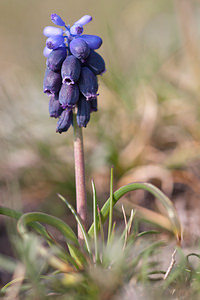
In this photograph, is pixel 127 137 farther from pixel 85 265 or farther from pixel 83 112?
pixel 85 265

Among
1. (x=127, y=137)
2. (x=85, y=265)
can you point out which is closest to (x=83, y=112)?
(x=85, y=265)

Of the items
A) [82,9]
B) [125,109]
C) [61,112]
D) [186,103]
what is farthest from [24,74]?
[82,9]

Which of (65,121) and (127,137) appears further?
(127,137)

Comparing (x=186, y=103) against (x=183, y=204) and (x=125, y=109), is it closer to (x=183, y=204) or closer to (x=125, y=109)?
(x=125, y=109)

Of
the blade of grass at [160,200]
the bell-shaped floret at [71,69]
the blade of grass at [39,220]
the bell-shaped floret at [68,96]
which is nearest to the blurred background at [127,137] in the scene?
the blade of grass at [160,200]

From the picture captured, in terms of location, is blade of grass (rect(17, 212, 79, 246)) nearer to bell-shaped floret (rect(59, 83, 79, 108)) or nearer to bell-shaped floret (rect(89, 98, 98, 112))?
bell-shaped floret (rect(59, 83, 79, 108))

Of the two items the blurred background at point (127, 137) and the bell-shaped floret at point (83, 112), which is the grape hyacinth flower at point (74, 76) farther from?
the blurred background at point (127, 137)

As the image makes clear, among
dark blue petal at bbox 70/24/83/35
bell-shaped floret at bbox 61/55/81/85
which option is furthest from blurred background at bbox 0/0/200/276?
dark blue petal at bbox 70/24/83/35
